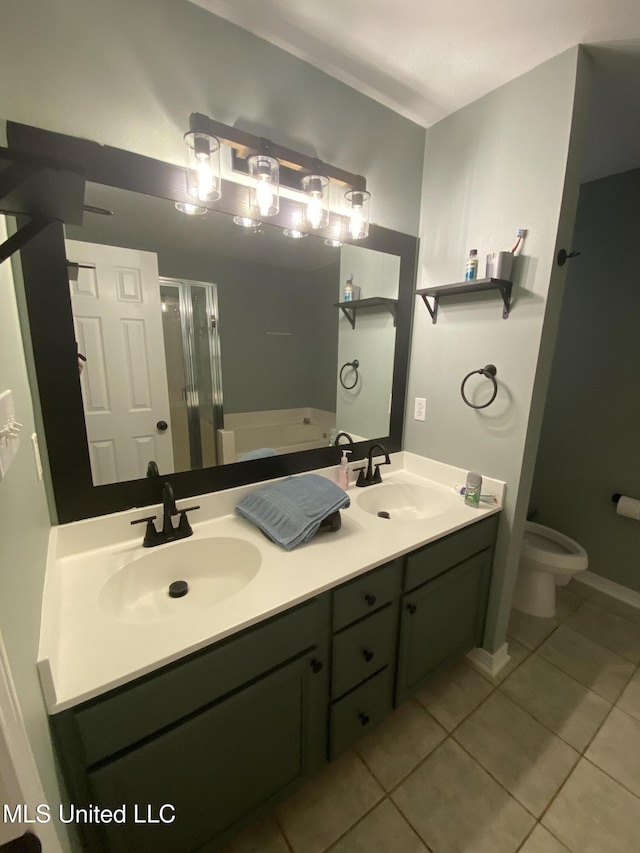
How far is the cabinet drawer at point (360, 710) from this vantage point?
1.12m

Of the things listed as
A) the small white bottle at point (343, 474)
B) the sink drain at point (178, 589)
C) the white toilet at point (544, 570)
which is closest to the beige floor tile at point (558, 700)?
the white toilet at point (544, 570)

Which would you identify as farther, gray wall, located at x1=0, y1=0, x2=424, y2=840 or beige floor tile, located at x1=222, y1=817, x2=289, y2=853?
beige floor tile, located at x1=222, y1=817, x2=289, y2=853

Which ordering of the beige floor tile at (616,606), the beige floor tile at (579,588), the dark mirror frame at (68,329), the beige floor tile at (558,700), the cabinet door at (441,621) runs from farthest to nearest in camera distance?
1. the beige floor tile at (579,588)
2. the beige floor tile at (616,606)
3. the beige floor tile at (558,700)
4. the cabinet door at (441,621)
5. the dark mirror frame at (68,329)

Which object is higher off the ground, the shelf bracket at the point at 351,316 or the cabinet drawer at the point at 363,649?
the shelf bracket at the point at 351,316

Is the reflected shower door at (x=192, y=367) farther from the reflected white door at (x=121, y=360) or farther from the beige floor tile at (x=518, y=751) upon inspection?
the beige floor tile at (x=518, y=751)

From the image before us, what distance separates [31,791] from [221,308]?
125 cm

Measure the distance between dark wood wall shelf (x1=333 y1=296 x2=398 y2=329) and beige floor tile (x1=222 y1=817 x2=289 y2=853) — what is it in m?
1.84

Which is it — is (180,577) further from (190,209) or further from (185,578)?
(190,209)

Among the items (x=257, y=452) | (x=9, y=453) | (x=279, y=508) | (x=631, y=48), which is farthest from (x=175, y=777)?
(x=631, y=48)

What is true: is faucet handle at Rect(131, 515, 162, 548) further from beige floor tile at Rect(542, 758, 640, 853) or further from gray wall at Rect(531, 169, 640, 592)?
gray wall at Rect(531, 169, 640, 592)

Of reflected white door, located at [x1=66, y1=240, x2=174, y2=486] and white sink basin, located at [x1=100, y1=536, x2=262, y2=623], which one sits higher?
reflected white door, located at [x1=66, y1=240, x2=174, y2=486]

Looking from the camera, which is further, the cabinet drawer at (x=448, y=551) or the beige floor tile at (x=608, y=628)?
the beige floor tile at (x=608, y=628)

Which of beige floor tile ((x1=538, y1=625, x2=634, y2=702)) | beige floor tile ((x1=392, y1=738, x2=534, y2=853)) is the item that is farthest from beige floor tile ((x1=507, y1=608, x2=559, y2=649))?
beige floor tile ((x1=392, y1=738, x2=534, y2=853))

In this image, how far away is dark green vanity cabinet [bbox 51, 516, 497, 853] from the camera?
717mm
